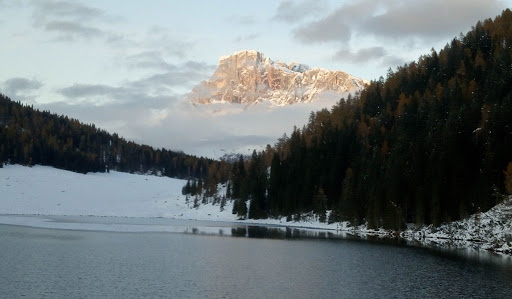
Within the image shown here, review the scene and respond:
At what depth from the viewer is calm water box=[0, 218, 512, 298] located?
1540 inches

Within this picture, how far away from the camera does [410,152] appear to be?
104 m

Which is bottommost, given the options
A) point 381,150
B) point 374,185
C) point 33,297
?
point 33,297

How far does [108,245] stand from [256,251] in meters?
19.8

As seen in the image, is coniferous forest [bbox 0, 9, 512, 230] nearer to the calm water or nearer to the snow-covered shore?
the snow-covered shore

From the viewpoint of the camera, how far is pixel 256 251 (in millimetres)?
67938

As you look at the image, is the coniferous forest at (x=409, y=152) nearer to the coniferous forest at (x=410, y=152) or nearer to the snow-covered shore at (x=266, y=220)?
the coniferous forest at (x=410, y=152)

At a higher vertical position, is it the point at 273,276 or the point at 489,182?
the point at 489,182

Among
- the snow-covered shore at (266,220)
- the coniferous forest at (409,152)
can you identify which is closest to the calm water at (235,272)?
the snow-covered shore at (266,220)

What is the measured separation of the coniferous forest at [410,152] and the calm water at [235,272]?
25326 mm

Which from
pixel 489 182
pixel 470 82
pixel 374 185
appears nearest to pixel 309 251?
pixel 489 182

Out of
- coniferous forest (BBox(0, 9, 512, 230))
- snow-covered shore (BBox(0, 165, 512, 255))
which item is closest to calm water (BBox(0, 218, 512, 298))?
snow-covered shore (BBox(0, 165, 512, 255))

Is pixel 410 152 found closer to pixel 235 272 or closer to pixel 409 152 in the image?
pixel 409 152

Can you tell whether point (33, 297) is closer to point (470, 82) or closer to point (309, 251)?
point (309, 251)

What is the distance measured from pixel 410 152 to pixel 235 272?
6434 centimetres
